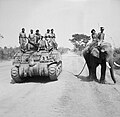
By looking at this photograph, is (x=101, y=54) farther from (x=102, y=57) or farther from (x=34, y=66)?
(x=34, y=66)

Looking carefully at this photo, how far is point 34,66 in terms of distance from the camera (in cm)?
1143

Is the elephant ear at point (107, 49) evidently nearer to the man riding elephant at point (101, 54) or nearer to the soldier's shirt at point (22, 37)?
the man riding elephant at point (101, 54)

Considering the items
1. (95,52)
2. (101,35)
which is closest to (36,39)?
(95,52)

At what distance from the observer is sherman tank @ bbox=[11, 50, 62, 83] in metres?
11.4

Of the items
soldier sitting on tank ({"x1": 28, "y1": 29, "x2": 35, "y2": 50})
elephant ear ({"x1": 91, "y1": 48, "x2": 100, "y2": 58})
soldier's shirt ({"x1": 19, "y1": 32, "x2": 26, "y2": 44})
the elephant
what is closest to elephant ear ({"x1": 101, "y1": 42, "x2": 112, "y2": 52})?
the elephant

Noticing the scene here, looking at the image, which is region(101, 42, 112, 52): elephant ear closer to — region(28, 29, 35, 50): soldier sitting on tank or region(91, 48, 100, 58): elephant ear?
region(91, 48, 100, 58): elephant ear

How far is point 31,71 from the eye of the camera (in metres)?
11.4

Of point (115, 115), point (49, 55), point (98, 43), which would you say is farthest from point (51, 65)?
point (115, 115)

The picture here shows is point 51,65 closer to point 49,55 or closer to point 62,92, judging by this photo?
point 49,55

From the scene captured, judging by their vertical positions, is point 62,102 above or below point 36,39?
below

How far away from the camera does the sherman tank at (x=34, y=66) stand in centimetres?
1137

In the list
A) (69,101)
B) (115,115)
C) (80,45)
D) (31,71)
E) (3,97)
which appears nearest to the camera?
(115,115)

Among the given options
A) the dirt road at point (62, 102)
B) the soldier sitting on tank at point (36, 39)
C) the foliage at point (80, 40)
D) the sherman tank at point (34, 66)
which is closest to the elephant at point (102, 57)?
the dirt road at point (62, 102)

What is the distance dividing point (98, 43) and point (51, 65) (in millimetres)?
2629
